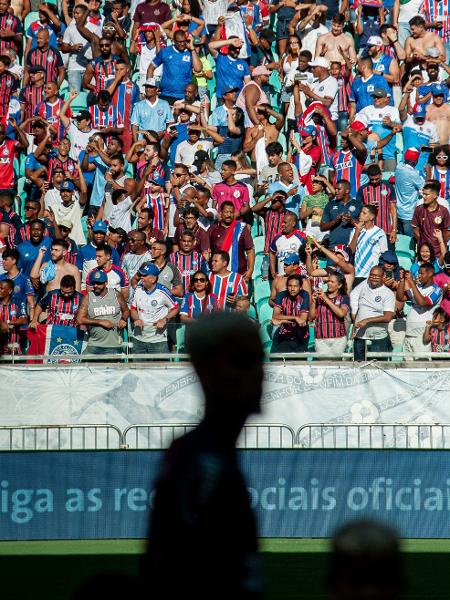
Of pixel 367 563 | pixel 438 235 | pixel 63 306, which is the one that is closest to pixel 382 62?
pixel 438 235

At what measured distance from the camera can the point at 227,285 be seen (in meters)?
15.2

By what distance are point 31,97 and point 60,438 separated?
298 inches

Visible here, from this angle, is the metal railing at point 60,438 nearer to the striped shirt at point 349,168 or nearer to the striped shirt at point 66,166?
the striped shirt at point 66,166

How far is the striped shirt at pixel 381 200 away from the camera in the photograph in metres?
16.5

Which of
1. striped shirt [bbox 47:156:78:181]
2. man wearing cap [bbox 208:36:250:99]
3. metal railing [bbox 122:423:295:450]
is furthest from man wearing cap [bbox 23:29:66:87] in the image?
metal railing [bbox 122:423:295:450]

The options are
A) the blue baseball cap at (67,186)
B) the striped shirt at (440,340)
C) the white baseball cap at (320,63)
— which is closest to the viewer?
the striped shirt at (440,340)

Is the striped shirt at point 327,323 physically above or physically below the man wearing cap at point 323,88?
below

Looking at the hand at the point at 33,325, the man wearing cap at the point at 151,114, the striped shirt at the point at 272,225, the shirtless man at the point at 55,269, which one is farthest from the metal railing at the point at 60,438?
the man wearing cap at the point at 151,114

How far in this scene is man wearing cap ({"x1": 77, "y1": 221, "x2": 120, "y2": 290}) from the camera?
15945 millimetres

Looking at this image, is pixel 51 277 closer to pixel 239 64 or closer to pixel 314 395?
pixel 314 395

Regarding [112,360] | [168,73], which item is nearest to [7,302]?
[112,360]

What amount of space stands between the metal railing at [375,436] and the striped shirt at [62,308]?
130 inches

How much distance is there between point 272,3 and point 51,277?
7098 millimetres

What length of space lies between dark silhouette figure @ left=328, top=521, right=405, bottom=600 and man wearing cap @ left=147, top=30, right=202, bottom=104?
1682cm
